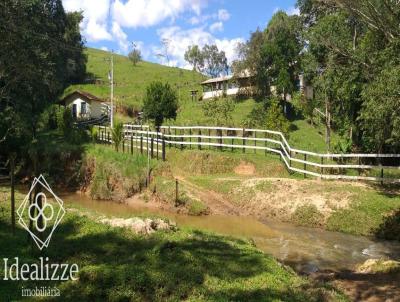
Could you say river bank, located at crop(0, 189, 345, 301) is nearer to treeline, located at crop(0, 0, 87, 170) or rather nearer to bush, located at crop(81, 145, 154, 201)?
treeline, located at crop(0, 0, 87, 170)

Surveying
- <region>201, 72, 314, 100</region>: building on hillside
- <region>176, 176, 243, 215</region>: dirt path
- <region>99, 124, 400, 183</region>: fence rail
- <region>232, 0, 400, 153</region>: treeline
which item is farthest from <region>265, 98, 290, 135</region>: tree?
<region>201, 72, 314, 100</region>: building on hillside

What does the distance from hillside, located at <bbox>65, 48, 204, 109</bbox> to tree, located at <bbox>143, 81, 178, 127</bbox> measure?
1816 centimetres

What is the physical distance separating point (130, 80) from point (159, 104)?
4428 cm

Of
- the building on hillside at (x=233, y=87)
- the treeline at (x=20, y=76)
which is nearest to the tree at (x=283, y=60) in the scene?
the building on hillside at (x=233, y=87)

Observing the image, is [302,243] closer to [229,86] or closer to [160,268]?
[160,268]

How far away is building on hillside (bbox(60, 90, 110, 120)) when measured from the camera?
5472 centimetres

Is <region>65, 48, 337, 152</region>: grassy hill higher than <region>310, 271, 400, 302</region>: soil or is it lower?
higher

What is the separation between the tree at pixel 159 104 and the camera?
4131 centimetres

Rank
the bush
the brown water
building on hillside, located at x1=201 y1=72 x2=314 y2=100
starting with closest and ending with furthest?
the brown water, the bush, building on hillside, located at x1=201 y1=72 x2=314 y2=100

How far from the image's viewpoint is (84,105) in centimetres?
5525

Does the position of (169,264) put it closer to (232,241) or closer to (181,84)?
(232,241)

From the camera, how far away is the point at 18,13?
23250 mm

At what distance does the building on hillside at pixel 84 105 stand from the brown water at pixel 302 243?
37.7 metres

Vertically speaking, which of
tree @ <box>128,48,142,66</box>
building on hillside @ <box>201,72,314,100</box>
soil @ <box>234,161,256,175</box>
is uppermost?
tree @ <box>128,48,142,66</box>
